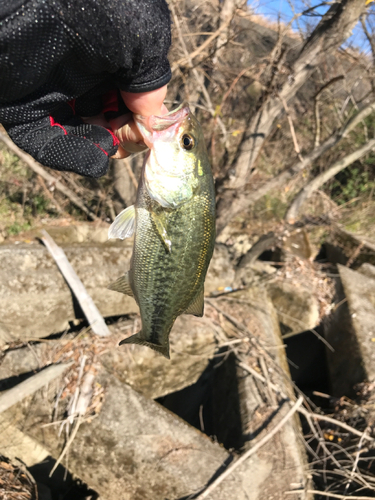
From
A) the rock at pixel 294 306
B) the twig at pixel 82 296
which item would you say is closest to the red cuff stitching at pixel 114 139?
the twig at pixel 82 296

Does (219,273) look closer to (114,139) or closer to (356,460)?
(356,460)

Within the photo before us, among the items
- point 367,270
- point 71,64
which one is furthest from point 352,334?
point 71,64

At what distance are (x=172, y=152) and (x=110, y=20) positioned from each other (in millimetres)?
669

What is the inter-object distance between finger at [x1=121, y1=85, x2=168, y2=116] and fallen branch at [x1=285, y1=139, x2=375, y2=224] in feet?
14.4

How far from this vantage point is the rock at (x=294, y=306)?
548 cm

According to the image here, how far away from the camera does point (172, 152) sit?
179 centimetres

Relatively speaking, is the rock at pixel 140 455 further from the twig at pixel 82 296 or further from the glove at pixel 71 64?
the glove at pixel 71 64

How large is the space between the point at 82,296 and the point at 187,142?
9.49 feet

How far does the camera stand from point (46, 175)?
514 cm

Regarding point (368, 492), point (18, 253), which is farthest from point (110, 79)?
point (368, 492)

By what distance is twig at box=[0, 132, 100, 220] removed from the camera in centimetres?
473

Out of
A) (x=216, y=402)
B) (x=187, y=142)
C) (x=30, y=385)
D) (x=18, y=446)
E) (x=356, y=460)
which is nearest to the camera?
(x=187, y=142)

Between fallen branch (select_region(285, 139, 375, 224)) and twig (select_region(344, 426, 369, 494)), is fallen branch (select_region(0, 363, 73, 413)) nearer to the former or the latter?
twig (select_region(344, 426, 369, 494))

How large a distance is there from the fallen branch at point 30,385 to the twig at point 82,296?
2.02 feet
